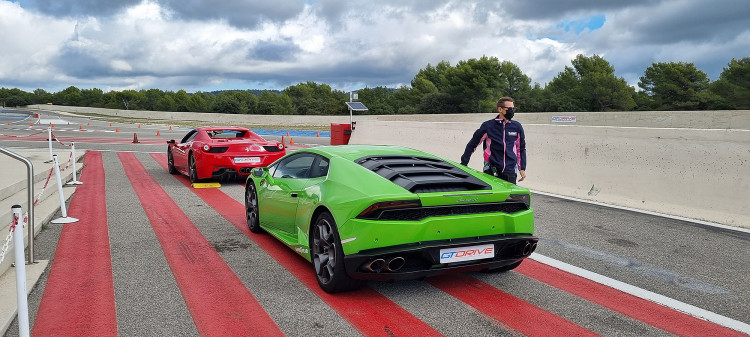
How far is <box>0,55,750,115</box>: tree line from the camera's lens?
58250 millimetres

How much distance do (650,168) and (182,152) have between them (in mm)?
9333

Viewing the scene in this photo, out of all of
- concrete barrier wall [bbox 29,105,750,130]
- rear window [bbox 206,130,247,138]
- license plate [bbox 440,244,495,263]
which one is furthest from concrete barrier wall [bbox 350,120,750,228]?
concrete barrier wall [bbox 29,105,750,130]

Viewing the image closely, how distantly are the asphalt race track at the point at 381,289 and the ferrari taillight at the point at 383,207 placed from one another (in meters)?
0.72

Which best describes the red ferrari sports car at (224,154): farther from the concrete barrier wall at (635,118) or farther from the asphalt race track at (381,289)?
the concrete barrier wall at (635,118)

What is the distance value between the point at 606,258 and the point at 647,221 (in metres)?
2.31

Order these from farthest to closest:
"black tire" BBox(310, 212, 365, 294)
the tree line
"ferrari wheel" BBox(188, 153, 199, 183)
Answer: the tree line, "ferrari wheel" BBox(188, 153, 199, 183), "black tire" BBox(310, 212, 365, 294)

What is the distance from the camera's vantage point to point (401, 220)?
3.98 meters

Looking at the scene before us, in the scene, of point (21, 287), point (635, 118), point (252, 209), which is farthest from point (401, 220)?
point (635, 118)

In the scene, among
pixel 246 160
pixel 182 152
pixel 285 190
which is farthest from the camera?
pixel 182 152

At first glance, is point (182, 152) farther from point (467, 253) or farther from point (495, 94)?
point (495, 94)

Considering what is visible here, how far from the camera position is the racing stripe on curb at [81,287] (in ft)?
12.1

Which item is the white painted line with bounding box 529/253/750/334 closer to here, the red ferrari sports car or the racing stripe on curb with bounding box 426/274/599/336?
the racing stripe on curb with bounding box 426/274/599/336

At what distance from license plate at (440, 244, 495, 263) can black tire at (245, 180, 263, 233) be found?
3.07 m

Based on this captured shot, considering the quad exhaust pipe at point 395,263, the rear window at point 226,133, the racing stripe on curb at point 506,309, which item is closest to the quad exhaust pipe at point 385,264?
the quad exhaust pipe at point 395,263
